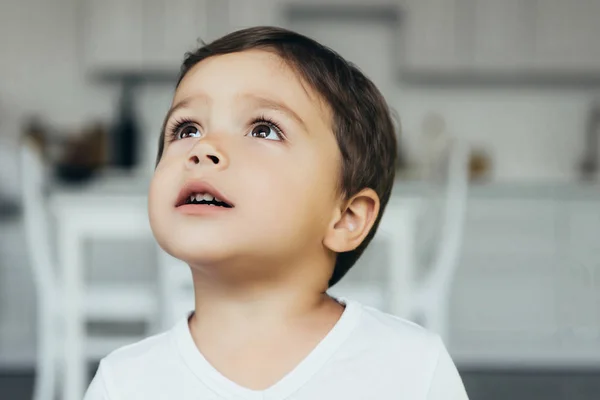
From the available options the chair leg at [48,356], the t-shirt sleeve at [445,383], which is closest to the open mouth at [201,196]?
the t-shirt sleeve at [445,383]

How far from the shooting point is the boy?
62cm

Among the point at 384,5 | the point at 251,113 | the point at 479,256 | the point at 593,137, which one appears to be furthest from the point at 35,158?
the point at 593,137

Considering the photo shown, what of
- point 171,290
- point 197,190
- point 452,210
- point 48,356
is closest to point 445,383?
point 197,190

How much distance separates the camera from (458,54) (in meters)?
3.75

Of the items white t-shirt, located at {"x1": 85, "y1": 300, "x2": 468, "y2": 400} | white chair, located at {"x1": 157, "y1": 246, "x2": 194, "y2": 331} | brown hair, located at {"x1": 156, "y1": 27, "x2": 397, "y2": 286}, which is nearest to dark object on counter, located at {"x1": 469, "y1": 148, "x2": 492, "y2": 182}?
white chair, located at {"x1": 157, "y1": 246, "x2": 194, "y2": 331}

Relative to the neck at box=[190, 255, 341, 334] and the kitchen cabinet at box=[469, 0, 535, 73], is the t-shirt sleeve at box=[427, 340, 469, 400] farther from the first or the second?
the kitchen cabinet at box=[469, 0, 535, 73]

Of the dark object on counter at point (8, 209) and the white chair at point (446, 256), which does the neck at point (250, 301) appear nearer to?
the white chair at point (446, 256)

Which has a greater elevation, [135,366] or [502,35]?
[502,35]

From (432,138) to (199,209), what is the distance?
10.8 feet

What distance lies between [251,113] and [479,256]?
2.80 m

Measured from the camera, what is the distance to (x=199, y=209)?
0.62 m

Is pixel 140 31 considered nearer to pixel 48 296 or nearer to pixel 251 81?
pixel 48 296

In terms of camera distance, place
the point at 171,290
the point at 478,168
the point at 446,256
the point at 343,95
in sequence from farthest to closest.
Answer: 1. the point at 478,168
2. the point at 446,256
3. the point at 171,290
4. the point at 343,95

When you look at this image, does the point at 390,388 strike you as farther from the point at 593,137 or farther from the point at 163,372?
the point at 593,137
